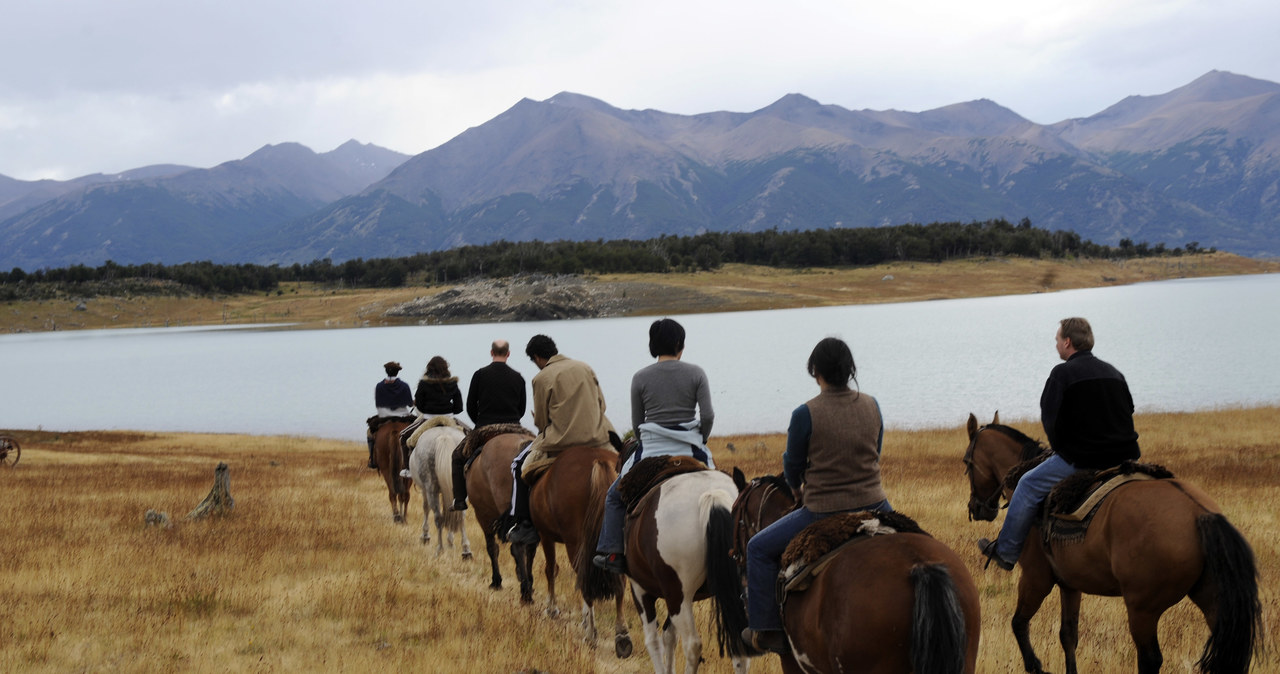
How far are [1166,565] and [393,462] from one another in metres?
14.2

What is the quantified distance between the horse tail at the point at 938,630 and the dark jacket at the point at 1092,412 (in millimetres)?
3036

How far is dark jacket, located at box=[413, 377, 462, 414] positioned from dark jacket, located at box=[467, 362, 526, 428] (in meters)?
2.42

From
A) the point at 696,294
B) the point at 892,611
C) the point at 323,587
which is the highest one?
the point at 696,294

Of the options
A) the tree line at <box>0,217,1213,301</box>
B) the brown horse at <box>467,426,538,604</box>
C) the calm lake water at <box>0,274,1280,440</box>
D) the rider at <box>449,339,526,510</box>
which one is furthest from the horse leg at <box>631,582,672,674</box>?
the tree line at <box>0,217,1213,301</box>

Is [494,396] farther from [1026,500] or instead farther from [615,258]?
[615,258]

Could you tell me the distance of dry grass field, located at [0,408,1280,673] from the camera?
8961 millimetres

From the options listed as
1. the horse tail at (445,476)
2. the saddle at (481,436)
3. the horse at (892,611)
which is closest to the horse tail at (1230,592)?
the horse at (892,611)

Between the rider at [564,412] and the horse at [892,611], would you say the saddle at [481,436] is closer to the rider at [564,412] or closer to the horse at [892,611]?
the rider at [564,412]

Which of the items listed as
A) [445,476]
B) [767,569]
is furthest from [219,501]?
[767,569]

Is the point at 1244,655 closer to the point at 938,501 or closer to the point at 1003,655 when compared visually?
the point at 1003,655

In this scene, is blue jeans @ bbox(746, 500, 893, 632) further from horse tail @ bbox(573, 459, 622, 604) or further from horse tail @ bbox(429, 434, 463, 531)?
horse tail @ bbox(429, 434, 463, 531)

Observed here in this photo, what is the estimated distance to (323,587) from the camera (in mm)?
11922

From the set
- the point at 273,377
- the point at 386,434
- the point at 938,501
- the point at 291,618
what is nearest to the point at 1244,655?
the point at 291,618

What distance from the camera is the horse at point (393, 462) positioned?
17.5 metres
